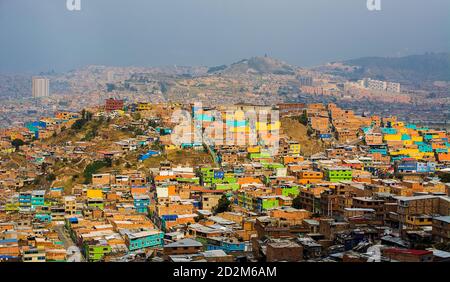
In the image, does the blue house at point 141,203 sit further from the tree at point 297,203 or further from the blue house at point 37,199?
the tree at point 297,203

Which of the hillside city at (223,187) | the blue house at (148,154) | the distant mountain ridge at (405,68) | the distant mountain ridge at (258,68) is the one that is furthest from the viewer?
the distant mountain ridge at (258,68)

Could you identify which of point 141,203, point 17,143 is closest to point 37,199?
point 141,203

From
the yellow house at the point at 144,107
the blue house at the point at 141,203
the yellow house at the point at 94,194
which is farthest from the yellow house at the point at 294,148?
the yellow house at the point at 94,194

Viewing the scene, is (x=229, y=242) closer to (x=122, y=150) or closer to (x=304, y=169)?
(x=304, y=169)

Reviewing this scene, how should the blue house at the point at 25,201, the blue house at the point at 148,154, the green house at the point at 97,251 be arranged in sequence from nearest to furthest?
the green house at the point at 97,251, the blue house at the point at 25,201, the blue house at the point at 148,154

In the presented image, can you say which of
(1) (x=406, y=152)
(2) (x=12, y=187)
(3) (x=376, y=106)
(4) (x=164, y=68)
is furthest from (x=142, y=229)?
(4) (x=164, y=68)
